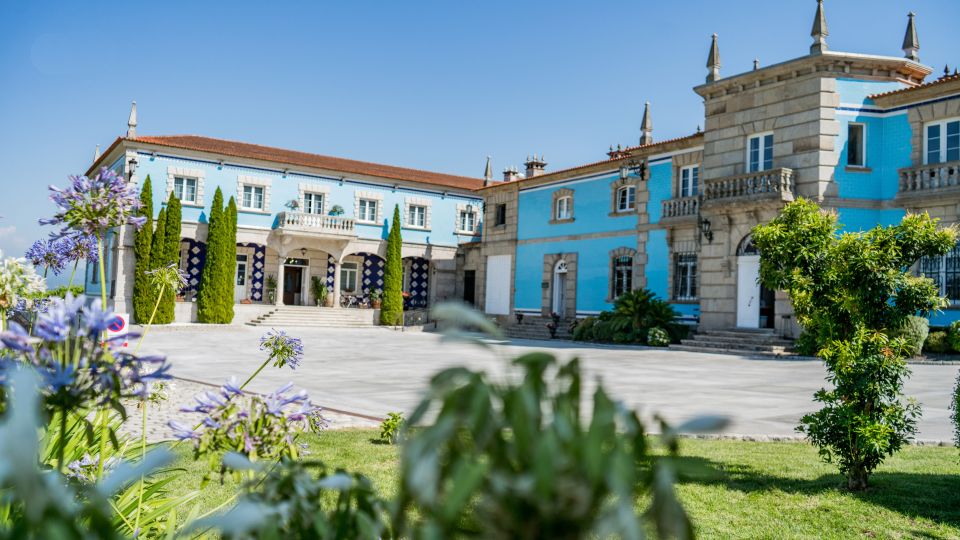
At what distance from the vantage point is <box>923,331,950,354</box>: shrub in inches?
686

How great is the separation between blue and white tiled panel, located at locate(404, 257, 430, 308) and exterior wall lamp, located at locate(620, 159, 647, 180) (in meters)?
14.0

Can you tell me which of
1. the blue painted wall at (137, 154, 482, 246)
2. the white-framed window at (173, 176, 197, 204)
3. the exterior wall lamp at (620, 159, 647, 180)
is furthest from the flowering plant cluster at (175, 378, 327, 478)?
the white-framed window at (173, 176, 197, 204)

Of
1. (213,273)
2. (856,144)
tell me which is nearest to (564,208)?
(856,144)

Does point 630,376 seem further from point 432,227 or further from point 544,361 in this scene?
point 432,227

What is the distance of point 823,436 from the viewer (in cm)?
546

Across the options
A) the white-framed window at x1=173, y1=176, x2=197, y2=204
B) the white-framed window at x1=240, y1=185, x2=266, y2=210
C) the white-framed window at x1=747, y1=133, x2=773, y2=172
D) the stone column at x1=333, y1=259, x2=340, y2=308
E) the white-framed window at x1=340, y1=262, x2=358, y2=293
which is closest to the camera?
the white-framed window at x1=747, y1=133, x2=773, y2=172

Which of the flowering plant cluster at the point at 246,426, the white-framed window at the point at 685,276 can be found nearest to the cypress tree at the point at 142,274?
the white-framed window at the point at 685,276

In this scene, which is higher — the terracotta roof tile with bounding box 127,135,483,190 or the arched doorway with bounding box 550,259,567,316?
the terracotta roof tile with bounding box 127,135,483,190

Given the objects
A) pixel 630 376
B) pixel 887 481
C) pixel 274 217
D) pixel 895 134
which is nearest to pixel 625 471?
pixel 887 481

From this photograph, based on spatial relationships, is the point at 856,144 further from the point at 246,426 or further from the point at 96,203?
the point at 246,426

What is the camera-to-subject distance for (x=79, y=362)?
3.65 feet

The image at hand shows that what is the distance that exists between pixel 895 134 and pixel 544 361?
72.8 ft

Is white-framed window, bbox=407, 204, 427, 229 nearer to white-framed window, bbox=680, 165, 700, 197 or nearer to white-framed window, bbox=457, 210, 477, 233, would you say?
white-framed window, bbox=457, 210, 477, 233

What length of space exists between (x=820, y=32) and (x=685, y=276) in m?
8.13
